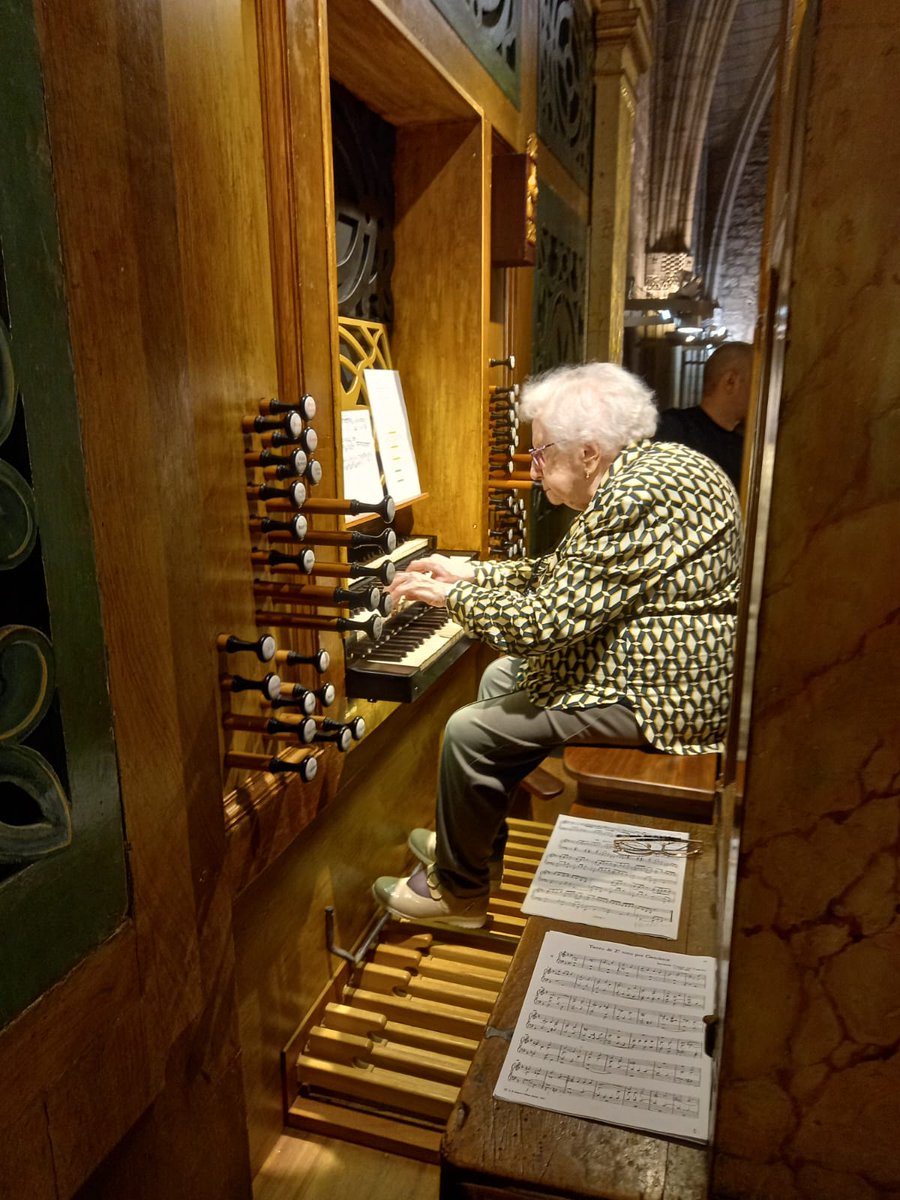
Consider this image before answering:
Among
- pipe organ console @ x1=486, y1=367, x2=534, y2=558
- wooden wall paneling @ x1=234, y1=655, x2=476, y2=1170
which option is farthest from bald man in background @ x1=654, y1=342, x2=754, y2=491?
wooden wall paneling @ x1=234, y1=655, x2=476, y2=1170

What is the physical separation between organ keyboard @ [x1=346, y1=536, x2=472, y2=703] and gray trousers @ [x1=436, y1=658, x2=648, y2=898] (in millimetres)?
215

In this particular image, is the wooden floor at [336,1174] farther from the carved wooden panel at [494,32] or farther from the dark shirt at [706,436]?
the dark shirt at [706,436]

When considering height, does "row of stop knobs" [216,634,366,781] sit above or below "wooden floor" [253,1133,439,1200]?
above

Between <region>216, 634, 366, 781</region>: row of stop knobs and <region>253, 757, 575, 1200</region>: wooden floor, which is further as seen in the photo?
<region>253, 757, 575, 1200</region>: wooden floor

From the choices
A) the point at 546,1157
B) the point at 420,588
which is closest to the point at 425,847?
the point at 420,588

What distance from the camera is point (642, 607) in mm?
2420

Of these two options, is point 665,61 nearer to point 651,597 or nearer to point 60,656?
point 651,597

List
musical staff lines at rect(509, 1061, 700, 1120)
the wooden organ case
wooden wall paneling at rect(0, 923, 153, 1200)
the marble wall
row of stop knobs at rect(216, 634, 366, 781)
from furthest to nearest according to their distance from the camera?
the wooden organ case
row of stop knobs at rect(216, 634, 366, 781)
musical staff lines at rect(509, 1061, 700, 1120)
wooden wall paneling at rect(0, 923, 153, 1200)
the marble wall

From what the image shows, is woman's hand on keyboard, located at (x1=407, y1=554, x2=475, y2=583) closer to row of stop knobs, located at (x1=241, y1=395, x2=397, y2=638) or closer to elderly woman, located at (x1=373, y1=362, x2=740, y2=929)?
elderly woman, located at (x1=373, y1=362, x2=740, y2=929)

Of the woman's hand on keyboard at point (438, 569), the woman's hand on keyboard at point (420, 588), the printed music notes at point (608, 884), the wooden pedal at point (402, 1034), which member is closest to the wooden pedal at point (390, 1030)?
the wooden pedal at point (402, 1034)

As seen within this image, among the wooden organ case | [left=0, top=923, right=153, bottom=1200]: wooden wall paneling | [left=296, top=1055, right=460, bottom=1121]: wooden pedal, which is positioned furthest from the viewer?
[left=296, top=1055, right=460, bottom=1121]: wooden pedal

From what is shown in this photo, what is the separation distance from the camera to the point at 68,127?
888 mm

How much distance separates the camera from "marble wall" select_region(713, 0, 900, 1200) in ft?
2.43

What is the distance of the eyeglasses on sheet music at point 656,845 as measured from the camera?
6.08 ft
